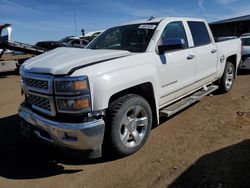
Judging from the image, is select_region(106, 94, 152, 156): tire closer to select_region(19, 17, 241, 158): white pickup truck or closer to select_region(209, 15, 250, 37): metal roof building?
select_region(19, 17, 241, 158): white pickup truck

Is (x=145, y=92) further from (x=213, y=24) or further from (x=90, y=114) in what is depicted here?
(x=213, y=24)

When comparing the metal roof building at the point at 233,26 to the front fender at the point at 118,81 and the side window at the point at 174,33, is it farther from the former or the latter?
the front fender at the point at 118,81


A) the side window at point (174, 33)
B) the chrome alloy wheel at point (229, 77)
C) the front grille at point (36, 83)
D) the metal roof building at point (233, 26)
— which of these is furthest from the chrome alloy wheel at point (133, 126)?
the metal roof building at point (233, 26)

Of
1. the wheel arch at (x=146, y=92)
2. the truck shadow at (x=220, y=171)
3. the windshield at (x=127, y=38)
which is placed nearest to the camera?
the truck shadow at (x=220, y=171)

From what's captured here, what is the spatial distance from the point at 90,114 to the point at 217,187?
1694 millimetres

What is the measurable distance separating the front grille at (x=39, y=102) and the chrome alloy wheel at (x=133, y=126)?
101 centimetres

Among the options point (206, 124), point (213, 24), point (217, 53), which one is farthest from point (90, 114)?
point (213, 24)

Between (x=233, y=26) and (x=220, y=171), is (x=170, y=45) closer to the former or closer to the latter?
(x=220, y=171)

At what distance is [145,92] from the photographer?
465 centimetres

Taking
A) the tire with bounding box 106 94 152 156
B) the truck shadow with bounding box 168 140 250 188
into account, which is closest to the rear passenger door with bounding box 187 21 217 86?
the tire with bounding box 106 94 152 156

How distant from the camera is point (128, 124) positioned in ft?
14.0

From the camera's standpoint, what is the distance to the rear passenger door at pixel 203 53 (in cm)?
594

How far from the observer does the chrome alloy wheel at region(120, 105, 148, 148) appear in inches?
166

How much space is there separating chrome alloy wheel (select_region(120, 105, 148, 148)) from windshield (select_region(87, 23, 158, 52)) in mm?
1018
